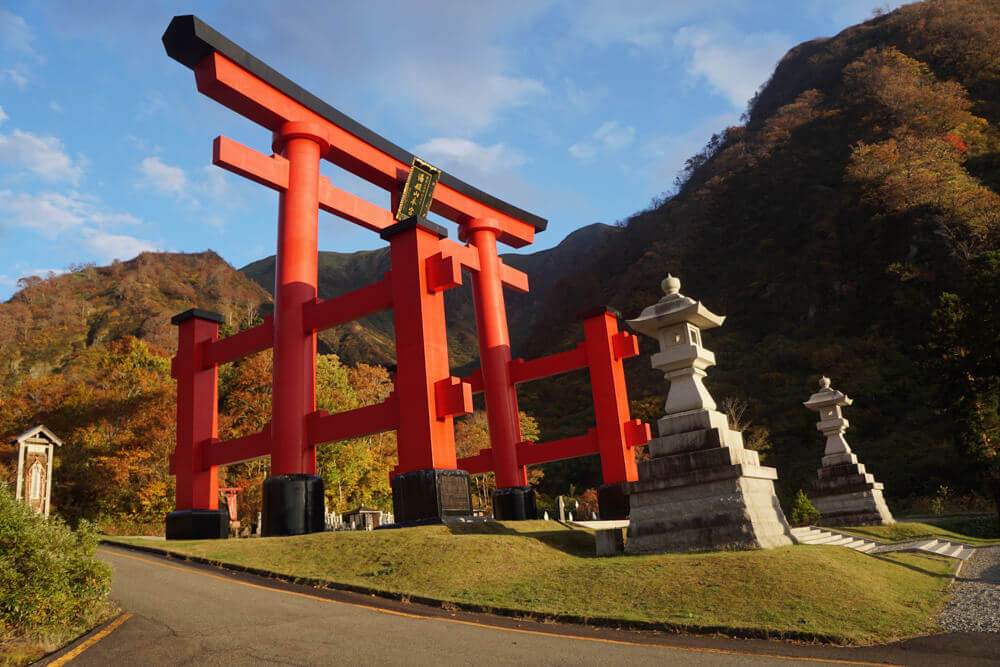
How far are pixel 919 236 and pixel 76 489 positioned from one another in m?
50.0

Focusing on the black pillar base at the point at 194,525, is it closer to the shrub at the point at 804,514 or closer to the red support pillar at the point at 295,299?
the red support pillar at the point at 295,299

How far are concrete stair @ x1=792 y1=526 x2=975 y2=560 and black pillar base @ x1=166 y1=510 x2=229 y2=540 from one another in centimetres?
1417

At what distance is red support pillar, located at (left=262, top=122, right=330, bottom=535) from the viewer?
586 inches

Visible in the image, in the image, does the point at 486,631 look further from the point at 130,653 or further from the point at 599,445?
the point at 599,445

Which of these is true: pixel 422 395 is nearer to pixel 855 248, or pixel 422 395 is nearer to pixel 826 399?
pixel 826 399

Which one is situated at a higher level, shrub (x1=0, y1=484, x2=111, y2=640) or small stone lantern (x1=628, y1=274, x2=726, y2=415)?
small stone lantern (x1=628, y1=274, x2=726, y2=415)

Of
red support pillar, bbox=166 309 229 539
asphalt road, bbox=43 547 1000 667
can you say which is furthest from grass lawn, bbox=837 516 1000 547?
red support pillar, bbox=166 309 229 539

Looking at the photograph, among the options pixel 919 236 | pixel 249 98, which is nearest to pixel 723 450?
pixel 249 98

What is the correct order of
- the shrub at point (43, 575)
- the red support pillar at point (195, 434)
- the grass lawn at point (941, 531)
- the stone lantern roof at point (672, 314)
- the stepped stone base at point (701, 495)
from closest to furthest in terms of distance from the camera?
the shrub at point (43, 575) < the stepped stone base at point (701, 495) < the stone lantern roof at point (672, 314) < the grass lawn at point (941, 531) < the red support pillar at point (195, 434)

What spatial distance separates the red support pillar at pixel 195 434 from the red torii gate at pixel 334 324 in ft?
0.13

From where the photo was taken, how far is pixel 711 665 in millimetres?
5301

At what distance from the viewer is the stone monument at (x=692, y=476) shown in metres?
9.43

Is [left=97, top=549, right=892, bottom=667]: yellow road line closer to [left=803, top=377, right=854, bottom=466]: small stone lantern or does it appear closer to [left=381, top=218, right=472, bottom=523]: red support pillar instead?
[left=381, top=218, right=472, bottom=523]: red support pillar

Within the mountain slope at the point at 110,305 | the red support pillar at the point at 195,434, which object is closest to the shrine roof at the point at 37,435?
the red support pillar at the point at 195,434
